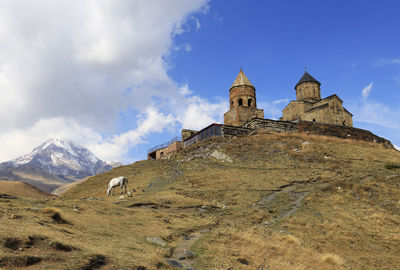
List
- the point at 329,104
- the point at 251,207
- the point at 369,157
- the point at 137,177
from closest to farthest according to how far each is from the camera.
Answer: the point at 251,207 < the point at 137,177 < the point at 369,157 < the point at 329,104

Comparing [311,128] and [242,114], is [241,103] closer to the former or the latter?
[242,114]

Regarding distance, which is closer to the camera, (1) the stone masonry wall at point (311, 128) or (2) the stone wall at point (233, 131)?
(2) the stone wall at point (233, 131)

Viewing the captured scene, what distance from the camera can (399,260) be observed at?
1305cm

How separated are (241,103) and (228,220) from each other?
40.2 m

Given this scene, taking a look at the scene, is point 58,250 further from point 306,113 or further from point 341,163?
point 306,113

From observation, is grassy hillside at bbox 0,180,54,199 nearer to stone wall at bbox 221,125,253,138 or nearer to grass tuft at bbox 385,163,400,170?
stone wall at bbox 221,125,253,138

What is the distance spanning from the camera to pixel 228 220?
16516 mm

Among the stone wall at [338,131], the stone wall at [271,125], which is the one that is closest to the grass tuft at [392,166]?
the stone wall at [338,131]

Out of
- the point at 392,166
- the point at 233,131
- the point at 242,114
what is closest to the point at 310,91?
the point at 242,114

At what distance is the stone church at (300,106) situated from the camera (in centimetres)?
5303

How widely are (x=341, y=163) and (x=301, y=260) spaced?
2540 centimetres

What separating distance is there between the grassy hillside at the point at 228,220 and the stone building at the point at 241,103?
62.7ft

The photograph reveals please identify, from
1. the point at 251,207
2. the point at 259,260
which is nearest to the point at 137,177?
the point at 251,207

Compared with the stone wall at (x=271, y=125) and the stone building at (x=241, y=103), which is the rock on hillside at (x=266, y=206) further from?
the stone building at (x=241, y=103)
